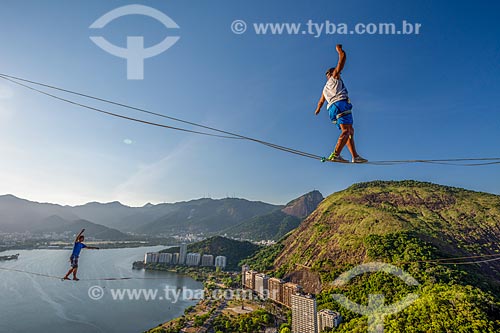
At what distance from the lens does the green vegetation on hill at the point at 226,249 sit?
8756 centimetres

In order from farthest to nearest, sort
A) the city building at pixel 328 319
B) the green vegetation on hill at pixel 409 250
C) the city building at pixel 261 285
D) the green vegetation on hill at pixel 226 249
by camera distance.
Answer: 1. the green vegetation on hill at pixel 226 249
2. the city building at pixel 261 285
3. the city building at pixel 328 319
4. the green vegetation on hill at pixel 409 250

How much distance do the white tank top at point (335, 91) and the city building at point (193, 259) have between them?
290ft

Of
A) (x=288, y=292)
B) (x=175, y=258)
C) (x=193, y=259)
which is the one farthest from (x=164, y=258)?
(x=288, y=292)

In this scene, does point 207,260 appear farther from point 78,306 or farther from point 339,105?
point 339,105

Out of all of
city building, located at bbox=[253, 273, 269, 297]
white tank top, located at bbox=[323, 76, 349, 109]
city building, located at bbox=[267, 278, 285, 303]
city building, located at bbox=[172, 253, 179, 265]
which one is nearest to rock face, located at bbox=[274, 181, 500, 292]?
city building, located at bbox=[267, 278, 285, 303]

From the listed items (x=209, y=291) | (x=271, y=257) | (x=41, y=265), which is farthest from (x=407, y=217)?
(x=41, y=265)

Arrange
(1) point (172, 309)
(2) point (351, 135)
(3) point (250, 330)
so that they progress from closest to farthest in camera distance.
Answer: (2) point (351, 135)
(3) point (250, 330)
(1) point (172, 309)

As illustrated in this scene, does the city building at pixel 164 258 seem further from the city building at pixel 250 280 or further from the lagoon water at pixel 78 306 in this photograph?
the city building at pixel 250 280

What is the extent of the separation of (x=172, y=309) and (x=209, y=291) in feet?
37.3

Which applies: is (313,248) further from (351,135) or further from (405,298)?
(351,135)

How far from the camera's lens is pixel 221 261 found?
3260 inches

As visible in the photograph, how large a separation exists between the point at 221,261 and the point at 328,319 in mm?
54011

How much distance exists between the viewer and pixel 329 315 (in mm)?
33500

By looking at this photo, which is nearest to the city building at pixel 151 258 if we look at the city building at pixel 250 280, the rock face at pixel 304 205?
the city building at pixel 250 280
